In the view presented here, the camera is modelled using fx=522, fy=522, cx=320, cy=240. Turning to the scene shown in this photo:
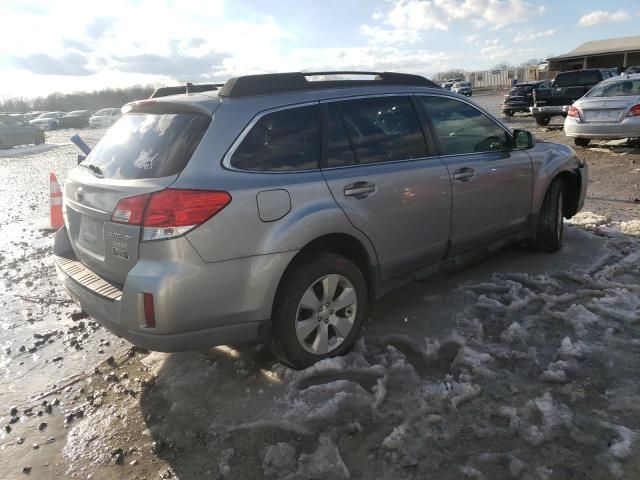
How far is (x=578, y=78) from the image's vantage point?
17.0 meters

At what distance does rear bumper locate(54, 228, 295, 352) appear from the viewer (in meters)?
2.70

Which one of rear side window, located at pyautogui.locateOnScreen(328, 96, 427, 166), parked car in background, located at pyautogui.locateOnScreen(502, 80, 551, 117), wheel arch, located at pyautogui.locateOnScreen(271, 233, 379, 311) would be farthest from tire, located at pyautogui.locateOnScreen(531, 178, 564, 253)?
parked car in background, located at pyautogui.locateOnScreen(502, 80, 551, 117)

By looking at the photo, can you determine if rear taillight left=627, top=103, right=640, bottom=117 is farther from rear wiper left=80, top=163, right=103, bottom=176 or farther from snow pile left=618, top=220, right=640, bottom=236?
rear wiper left=80, top=163, right=103, bottom=176

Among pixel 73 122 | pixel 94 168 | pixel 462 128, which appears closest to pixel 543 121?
pixel 462 128

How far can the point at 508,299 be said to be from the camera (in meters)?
4.20

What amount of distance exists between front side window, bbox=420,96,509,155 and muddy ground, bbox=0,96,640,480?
3.95 feet

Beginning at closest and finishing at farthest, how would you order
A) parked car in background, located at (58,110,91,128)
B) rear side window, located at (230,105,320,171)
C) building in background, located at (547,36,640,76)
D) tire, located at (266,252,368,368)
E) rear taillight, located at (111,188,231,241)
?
1. rear taillight, located at (111,188,231,241)
2. rear side window, located at (230,105,320,171)
3. tire, located at (266,252,368,368)
4. parked car in background, located at (58,110,91,128)
5. building in background, located at (547,36,640,76)

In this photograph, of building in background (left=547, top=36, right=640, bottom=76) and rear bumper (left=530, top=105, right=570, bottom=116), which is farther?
building in background (left=547, top=36, right=640, bottom=76)

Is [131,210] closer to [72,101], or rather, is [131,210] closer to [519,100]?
[519,100]

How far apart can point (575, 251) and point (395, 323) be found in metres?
2.49

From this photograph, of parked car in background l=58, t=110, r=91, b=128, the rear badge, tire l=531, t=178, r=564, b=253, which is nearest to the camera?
the rear badge

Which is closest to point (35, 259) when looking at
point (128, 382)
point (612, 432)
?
point (128, 382)

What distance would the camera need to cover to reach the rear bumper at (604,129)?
35.1ft

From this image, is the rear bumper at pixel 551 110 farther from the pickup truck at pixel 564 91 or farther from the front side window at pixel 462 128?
the front side window at pixel 462 128
